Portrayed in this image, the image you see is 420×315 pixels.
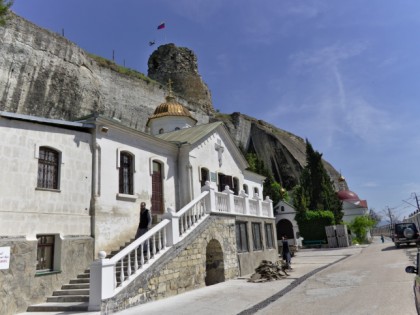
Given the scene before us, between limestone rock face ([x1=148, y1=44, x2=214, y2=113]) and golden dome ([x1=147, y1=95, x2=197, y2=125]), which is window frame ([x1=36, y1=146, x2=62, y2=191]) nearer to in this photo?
golden dome ([x1=147, y1=95, x2=197, y2=125])

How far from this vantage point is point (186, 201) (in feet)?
56.9

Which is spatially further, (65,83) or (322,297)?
(65,83)

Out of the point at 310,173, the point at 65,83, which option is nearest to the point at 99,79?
the point at 65,83

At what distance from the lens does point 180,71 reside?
2729 inches

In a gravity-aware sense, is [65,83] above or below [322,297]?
above

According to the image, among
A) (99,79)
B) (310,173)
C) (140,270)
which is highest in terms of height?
(99,79)

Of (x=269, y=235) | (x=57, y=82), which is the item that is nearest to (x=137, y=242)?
(x=269, y=235)

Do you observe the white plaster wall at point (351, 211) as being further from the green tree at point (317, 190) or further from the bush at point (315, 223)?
the bush at point (315, 223)

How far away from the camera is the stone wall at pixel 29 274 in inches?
370

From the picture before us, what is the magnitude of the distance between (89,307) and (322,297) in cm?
635

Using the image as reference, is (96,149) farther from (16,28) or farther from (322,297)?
(16,28)

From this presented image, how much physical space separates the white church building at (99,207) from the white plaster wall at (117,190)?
0.04 metres

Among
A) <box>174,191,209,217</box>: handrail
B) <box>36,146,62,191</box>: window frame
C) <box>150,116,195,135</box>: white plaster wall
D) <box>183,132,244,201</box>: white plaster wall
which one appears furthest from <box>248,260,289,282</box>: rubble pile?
<box>150,116,195,135</box>: white plaster wall

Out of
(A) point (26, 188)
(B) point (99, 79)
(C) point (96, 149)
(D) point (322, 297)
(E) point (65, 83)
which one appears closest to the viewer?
(D) point (322, 297)
